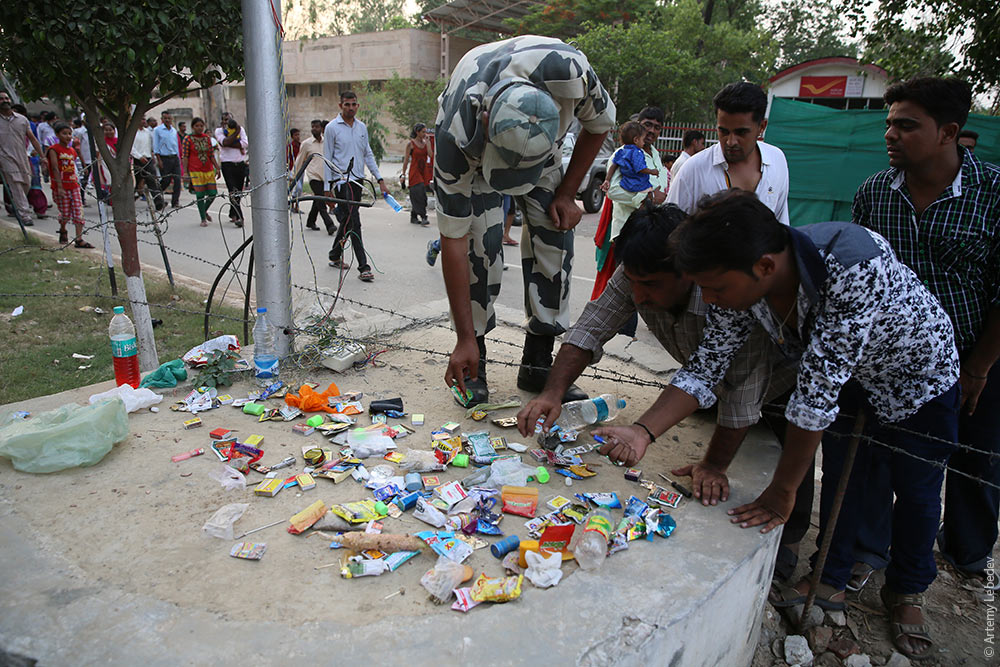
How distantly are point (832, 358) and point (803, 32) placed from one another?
113 ft

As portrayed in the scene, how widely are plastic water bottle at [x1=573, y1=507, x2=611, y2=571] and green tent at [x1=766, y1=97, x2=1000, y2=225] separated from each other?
6.99m

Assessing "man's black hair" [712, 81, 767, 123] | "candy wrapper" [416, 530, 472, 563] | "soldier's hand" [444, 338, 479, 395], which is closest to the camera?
"candy wrapper" [416, 530, 472, 563]

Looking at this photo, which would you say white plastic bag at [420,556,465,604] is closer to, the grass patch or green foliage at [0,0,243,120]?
green foliage at [0,0,243,120]

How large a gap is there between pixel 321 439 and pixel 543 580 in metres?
1.17

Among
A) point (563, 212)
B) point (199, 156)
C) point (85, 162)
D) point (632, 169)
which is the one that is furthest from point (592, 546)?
point (85, 162)

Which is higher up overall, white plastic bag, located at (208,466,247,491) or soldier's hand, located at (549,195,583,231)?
soldier's hand, located at (549,195,583,231)

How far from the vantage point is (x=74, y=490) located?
82.6 inches

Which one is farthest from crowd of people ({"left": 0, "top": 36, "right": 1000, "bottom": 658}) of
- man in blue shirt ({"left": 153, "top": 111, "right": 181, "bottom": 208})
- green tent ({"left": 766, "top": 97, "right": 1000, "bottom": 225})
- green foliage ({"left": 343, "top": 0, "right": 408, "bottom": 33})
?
green foliage ({"left": 343, "top": 0, "right": 408, "bottom": 33})

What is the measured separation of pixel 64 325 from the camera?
4.98 metres

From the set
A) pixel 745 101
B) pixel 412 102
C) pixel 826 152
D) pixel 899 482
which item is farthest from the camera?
pixel 412 102

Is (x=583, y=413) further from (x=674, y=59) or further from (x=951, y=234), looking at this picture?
(x=674, y=59)

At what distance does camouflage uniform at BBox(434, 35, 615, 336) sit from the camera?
2.46 m

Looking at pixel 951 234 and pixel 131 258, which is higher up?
pixel 951 234

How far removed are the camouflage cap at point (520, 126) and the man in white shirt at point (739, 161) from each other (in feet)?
2.52
